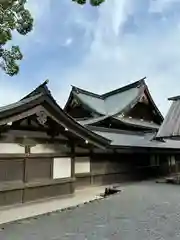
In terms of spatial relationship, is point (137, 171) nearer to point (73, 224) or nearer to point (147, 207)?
point (147, 207)

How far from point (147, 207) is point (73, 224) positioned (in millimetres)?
2650

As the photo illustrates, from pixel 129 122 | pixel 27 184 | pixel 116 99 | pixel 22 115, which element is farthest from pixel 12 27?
pixel 116 99

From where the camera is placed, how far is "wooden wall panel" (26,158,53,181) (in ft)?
28.2

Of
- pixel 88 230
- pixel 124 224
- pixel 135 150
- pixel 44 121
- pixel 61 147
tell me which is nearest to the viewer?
pixel 88 230

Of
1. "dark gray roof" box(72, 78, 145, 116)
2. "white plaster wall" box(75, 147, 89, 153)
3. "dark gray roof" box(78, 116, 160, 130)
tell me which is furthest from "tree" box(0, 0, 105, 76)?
"dark gray roof" box(72, 78, 145, 116)

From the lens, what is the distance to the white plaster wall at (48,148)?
29.1ft

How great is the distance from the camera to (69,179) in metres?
9.84

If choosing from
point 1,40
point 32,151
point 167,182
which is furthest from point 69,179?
point 167,182

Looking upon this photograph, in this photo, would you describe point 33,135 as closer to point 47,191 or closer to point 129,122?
point 47,191

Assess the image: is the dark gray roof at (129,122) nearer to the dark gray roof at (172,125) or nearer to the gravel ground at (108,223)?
the dark gray roof at (172,125)

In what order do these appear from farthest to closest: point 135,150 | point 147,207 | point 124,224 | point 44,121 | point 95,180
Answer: point 135,150 < point 95,180 < point 44,121 < point 147,207 < point 124,224

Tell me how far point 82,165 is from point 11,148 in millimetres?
4741

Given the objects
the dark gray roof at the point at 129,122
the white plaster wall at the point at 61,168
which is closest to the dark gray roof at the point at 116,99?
the dark gray roof at the point at 129,122

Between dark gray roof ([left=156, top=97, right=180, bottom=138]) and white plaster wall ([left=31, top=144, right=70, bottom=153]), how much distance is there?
5980 mm
